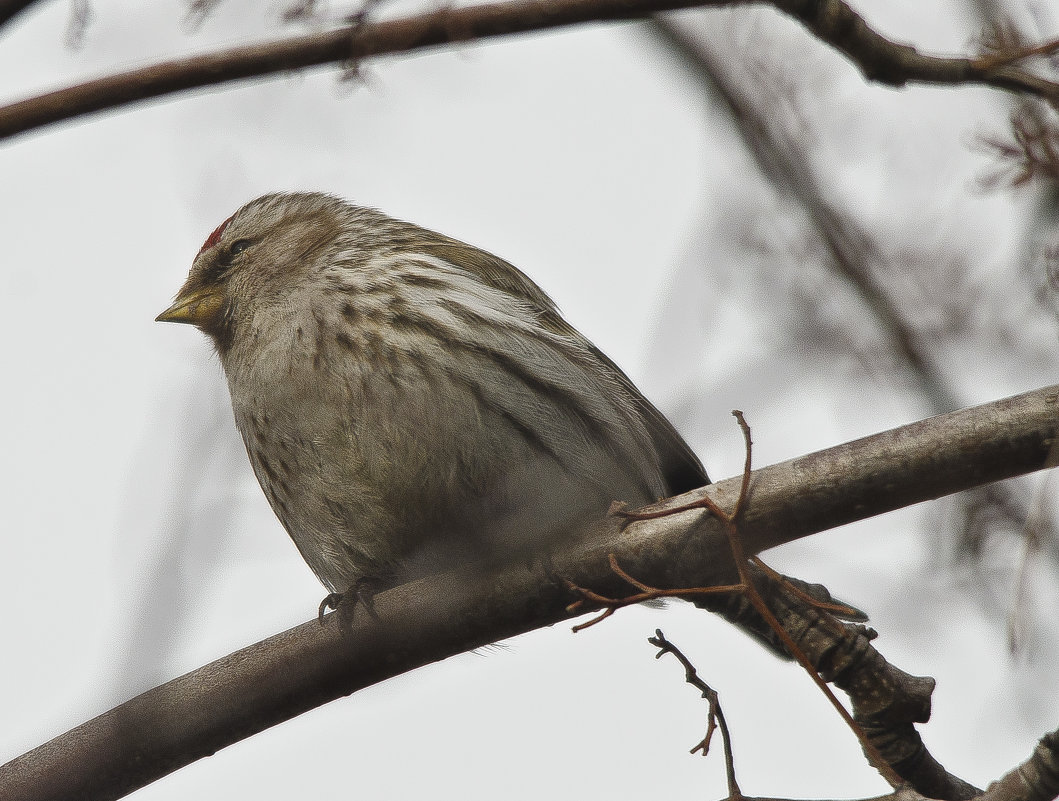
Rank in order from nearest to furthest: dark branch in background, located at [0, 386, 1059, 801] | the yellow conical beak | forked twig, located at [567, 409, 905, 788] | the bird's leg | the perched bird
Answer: forked twig, located at [567, 409, 905, 788], dark branch in background, located at [0, 386, 1059, 801], the bird's leg, the perched bird, the yellow conical beak

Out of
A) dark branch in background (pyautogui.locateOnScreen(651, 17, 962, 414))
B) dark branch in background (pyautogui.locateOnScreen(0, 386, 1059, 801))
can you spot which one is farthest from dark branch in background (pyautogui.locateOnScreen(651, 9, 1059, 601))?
dark branch in background (pyautogui.locateOnScreen(0, 386, 1059, 801))

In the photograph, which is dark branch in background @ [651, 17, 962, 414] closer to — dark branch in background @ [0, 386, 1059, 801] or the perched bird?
the perched bird

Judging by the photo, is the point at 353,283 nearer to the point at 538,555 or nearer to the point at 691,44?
→ the point at 538,555

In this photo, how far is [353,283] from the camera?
4531 millimetres

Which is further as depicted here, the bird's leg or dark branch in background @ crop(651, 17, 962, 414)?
dark branch in background @ crop(651, 17, 962, 414)

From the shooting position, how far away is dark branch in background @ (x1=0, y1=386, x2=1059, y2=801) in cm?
290

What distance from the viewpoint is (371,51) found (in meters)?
2.64

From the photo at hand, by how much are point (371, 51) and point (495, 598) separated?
1612 mm

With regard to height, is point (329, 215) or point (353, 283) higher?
point (329, 215)

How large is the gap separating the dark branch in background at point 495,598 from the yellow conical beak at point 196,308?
73.0 inches

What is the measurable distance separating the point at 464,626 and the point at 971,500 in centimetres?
220

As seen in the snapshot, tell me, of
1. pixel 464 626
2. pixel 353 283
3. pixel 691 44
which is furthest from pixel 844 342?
pixel 464 626

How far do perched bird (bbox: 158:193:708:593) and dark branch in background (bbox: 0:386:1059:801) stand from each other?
220 millimetres

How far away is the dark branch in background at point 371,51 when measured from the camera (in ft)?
8.29
